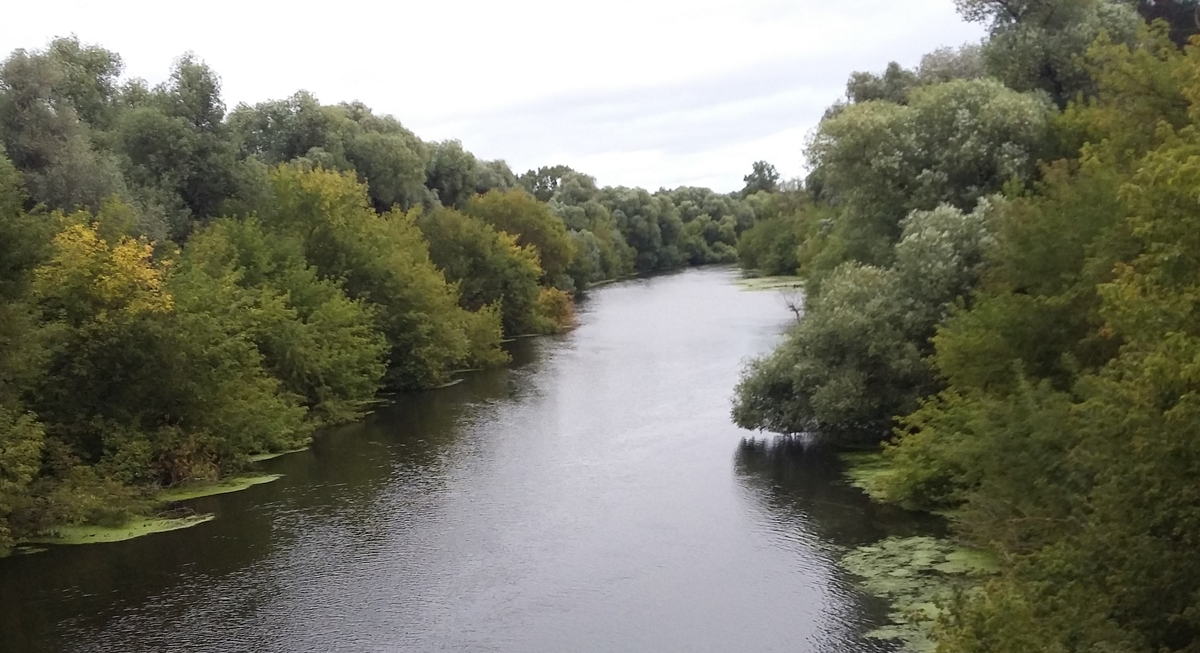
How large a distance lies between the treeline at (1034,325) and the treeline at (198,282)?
1468cm

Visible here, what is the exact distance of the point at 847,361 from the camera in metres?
28.6

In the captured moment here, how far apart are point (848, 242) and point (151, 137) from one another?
26.7 meters

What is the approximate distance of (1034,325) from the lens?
68.8 feet

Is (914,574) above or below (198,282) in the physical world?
below

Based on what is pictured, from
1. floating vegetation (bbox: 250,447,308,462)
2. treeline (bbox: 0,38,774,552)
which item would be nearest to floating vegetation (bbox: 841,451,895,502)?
floating vegetation (bbox: 250,447,308,462)

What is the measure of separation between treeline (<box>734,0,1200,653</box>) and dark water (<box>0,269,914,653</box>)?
280cm

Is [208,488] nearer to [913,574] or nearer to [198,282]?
[198,282]

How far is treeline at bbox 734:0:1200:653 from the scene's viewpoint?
40.1 ft

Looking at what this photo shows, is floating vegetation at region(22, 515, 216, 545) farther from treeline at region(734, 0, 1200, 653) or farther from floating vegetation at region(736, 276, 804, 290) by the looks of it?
floating vegetation at region(736, 276, 804, 290)

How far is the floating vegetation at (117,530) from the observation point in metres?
23.2

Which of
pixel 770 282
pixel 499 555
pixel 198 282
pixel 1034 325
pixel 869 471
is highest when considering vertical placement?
pixel 198 282

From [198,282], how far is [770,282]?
62.4 meters

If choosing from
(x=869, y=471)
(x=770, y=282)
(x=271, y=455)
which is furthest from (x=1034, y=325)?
(x=770, y=282)

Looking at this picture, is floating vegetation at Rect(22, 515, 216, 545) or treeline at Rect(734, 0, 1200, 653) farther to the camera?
floating vegetation at Rect(22, 515, 216, 545)
